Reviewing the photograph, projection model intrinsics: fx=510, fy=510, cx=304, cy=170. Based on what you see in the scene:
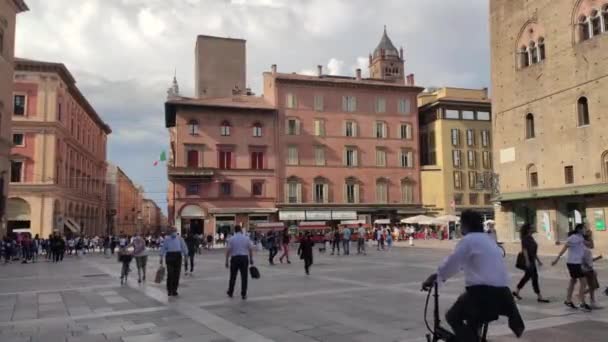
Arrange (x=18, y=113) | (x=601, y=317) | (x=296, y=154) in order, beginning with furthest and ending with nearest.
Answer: (x=296, y=154)
(x=18, y=113)
(x=601, y=317)

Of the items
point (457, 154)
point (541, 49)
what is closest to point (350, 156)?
point (457, 154)

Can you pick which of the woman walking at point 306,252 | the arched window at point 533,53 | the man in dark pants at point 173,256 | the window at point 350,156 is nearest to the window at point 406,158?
the window at point 350,156

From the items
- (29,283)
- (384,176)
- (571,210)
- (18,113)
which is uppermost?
(18,113)

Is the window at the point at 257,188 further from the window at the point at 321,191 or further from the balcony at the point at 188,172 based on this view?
the window at the point at 321,191

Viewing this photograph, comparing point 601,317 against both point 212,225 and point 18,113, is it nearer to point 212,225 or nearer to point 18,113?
point 212,225

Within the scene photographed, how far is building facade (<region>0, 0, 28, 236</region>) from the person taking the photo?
31.6m

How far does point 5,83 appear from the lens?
33.4 metres

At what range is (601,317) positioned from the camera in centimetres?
845

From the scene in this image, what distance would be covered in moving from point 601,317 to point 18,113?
48.0 meters

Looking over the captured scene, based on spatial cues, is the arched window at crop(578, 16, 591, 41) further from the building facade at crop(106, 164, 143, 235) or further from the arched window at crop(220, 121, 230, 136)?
the building facade at crop(106, 164, 143, 235)

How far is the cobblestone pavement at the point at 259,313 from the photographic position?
743cm

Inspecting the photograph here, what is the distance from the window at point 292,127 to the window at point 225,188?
27.7 feet

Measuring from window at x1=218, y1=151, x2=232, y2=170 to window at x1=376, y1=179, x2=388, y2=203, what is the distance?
53.8ft

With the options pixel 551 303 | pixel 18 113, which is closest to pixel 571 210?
pixel 551 303
